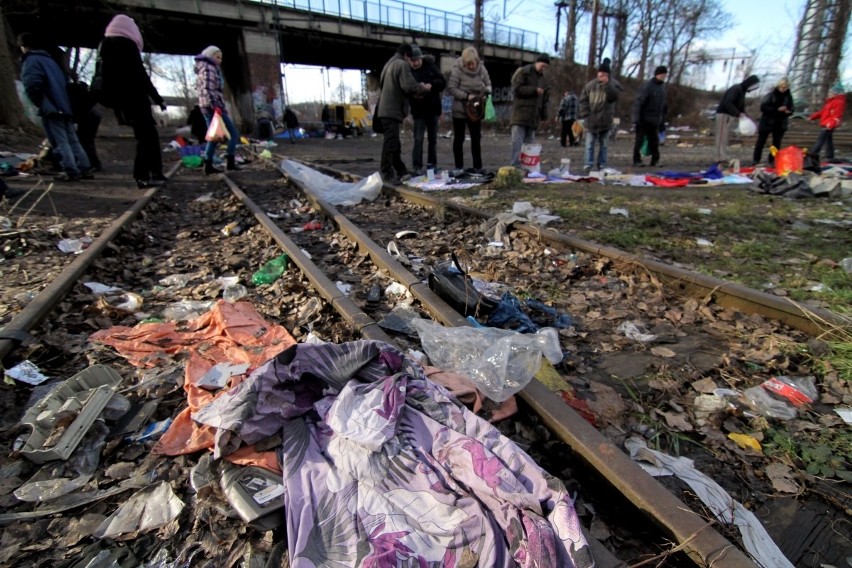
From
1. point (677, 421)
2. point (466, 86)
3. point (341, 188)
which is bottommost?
point (677, 421)

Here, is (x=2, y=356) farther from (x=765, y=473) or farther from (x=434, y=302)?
(x=765, y=473)

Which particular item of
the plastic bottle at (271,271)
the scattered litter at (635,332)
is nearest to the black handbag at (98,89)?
the plastic bottle at (271,271)

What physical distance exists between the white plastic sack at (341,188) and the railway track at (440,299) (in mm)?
701

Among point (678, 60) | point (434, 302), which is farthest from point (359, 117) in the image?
point (434, 302)

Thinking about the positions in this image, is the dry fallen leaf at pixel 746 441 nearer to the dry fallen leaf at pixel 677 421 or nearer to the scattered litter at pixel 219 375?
the dry fallen leaf at pixel 677 421

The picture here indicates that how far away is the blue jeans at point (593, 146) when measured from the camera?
976 centimetres

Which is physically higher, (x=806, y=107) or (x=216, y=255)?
(x=806, y=107)

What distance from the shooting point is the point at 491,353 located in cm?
220

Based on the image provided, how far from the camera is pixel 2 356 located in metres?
2.33

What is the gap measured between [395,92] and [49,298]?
6.36 meters

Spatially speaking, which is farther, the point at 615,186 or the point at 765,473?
the point at 615,186

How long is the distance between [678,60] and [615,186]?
135 ft

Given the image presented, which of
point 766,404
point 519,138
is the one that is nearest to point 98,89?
point 519,138

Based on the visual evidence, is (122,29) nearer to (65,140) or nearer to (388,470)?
(65,140)
